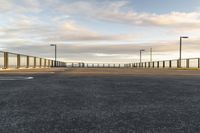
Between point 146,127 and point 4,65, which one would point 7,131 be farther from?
point 4,65

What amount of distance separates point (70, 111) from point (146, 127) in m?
1.60

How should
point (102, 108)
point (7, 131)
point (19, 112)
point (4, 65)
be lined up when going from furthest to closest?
point (4, 65) → point (102, 108) → point (19, 112) → point (7, 131)

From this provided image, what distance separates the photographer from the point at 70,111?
18.5 ft

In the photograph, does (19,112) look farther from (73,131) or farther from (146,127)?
(146,127)

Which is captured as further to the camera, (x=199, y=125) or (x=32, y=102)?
(x=32, y=102)

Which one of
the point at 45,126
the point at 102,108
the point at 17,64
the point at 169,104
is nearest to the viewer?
the point at 45,126

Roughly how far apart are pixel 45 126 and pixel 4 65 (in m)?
29.1

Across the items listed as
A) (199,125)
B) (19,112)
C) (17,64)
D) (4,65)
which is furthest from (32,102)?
(17,64)

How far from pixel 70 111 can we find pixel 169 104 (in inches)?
76.6

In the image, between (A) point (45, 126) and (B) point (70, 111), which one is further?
(B) point (70, 111)

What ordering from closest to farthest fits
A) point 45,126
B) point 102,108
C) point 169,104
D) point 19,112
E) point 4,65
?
point 45,126
point 19,112
point 102,108
point 169,104
point 4,65

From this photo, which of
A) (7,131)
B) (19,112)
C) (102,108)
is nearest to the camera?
(7,131)

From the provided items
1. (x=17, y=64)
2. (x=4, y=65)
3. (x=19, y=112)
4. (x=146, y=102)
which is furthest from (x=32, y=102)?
(x=17, y=64)

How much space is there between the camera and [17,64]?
36.6 m
